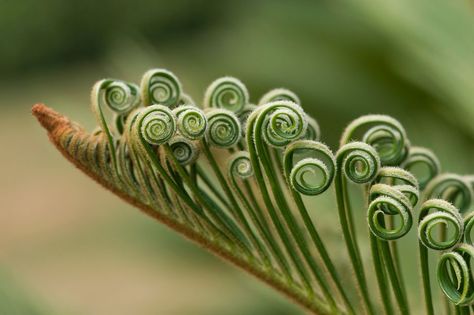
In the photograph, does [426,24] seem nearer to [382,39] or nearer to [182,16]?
[382,39]

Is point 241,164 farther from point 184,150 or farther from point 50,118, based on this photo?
point 50,118

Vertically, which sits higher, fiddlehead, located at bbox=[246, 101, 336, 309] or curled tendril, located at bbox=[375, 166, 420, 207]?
fiddlehead, located at bbox=[246, 101, 336, 309]

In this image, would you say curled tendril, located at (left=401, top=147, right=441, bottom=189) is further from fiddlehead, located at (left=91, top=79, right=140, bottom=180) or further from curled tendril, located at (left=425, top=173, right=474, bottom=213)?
fiddlehead, located at (left=91, top=79, right=140, bottom=180)

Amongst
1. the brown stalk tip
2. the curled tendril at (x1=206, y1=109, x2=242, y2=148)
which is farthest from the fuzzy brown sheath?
the curled tendril at (x1=206, y1=109, x2=242, y2=148)

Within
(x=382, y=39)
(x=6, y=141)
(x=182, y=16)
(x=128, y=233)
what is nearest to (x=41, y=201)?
(x=6, y=141)

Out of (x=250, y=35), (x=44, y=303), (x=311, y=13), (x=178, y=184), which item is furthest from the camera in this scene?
(x=250, y=35)

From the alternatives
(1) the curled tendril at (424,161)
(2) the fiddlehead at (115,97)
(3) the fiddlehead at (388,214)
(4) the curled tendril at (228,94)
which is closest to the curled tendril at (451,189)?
(1) the curled tendril at (424,161)

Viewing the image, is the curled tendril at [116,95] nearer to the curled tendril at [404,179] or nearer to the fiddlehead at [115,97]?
the fiddlehead at [115,97]
